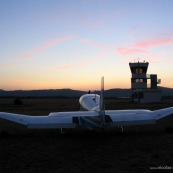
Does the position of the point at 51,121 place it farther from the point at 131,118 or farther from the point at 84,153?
the point at 131,118

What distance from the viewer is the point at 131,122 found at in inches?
560

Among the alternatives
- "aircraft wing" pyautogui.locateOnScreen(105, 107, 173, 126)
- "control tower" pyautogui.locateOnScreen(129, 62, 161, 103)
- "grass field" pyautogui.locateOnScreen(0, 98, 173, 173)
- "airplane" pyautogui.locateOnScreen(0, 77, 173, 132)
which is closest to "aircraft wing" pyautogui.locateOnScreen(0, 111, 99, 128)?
"airplane" pyautogui.locateOnScreen(0, 77, 173, 132)

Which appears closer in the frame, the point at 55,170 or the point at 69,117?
the point at 55,170

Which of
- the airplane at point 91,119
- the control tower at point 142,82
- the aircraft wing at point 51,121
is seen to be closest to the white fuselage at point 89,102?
the airplane at point 91,119

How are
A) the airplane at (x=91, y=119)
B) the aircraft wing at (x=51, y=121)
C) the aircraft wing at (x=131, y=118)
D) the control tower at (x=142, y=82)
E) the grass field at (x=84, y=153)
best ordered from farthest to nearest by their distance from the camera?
the control tower at (x=142, y=82) < the aircraft wing at (x=131, y=118) < the aircraft wing at (x=51, y=121) < the airplane at (x=91, y=119) < the grass field at (x=84, y=153)

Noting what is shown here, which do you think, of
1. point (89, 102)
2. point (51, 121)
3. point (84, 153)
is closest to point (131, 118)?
point (51, 121)

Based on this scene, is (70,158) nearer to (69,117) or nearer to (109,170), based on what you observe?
(109,170)

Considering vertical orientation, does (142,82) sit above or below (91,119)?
above

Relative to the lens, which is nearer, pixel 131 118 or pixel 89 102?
pixel 131 118

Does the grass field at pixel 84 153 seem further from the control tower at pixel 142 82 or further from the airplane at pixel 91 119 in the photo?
the control tower at pixel 142 82

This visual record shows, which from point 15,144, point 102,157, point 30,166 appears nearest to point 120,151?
point 102,157

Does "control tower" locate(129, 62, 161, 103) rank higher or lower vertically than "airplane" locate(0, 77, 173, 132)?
higher

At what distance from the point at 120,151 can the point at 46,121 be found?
156 inches

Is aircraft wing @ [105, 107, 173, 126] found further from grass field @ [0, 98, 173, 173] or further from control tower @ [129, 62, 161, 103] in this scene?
control tower @ [129, 62, 161, 103]
